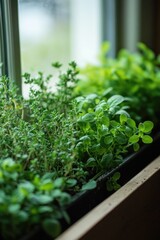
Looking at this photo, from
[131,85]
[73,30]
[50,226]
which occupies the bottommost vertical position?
[50,226]

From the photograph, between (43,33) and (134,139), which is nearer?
(134,139)

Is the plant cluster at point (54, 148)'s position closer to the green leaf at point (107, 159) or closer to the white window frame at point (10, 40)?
the green leaf at point (107, 159)

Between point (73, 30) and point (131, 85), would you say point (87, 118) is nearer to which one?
point (131, 85)

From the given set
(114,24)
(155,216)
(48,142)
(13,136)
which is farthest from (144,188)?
(114,24)

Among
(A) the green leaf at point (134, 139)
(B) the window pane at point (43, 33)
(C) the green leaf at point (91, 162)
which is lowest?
Answer: (C) the green leaf at point (91, 162)

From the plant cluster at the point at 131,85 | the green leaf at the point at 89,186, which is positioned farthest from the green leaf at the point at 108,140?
the plant cluster at the point at 131,85

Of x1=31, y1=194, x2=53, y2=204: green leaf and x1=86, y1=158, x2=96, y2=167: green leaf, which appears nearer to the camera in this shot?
x1=31, y1=194, x2=53, y2=204: green leaf

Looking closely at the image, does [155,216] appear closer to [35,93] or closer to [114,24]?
[35,93]

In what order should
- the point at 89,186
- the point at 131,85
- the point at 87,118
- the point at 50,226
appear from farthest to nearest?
the point at 131,85 < the point at 87,118 < the point at 89,186 < the point at 50,226

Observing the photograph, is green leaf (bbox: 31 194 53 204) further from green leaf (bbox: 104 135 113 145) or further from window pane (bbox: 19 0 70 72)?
window pane (bbox: 19 0 70 72)

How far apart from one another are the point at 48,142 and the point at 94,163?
0.46 feet

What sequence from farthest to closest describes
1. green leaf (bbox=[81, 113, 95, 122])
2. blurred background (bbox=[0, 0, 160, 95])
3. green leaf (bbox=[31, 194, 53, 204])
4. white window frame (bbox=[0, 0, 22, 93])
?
Result: blurred background (bbox=[0, 0, 160, 95]), white window frame (bbox=[0, 0, 22, 93]), green leaf (bbox=[81, 113, 95, 122]), green leaf (bbox=[31, 194, 53, 204])

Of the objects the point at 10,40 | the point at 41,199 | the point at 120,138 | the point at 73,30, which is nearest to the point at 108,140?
the point at 120,138

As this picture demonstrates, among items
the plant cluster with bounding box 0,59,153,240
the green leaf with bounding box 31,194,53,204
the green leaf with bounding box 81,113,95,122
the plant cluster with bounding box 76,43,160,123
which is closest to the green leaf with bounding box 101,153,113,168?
the plant cluster with bounding box 0,59,153,240
